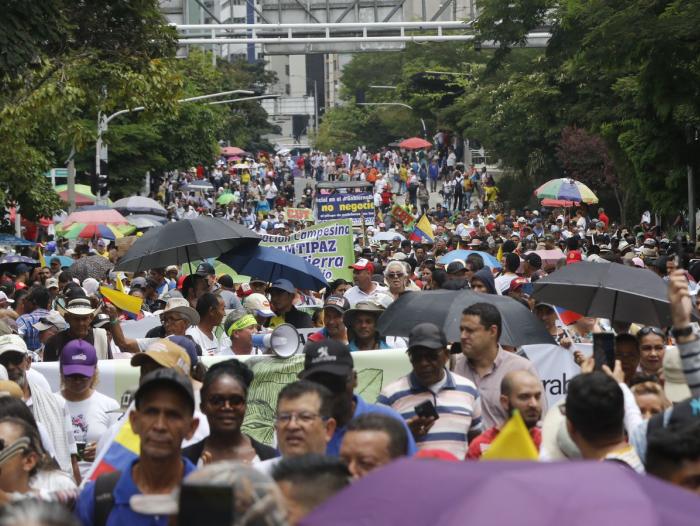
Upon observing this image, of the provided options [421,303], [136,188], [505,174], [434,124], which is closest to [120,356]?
[421,303]

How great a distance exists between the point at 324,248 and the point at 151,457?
11422mm

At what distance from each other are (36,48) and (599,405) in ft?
38.2

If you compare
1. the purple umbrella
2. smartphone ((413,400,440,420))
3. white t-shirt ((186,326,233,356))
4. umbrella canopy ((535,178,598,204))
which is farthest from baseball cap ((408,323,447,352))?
umbrella canopy ((535,178,598,204))

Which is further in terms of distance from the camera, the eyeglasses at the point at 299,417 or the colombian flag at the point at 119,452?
the colombian flag at the point at 119,452

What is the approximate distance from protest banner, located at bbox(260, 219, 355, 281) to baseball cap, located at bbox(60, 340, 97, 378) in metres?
8.02

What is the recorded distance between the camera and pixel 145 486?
5.10m

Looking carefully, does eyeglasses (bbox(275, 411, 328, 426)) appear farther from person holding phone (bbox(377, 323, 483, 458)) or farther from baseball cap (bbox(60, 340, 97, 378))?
baseball cap (bbox(60, 340, 97, 378))

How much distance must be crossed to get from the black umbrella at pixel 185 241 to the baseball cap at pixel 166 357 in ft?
19.3

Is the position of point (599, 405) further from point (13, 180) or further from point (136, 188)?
point (136, 188)

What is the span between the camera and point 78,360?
8250 millimetres

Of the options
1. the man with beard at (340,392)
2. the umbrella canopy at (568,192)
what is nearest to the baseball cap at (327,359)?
the man with beard at (340,392)

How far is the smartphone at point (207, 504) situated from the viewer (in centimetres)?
321

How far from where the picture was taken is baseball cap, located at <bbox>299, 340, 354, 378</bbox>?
21.4 feet

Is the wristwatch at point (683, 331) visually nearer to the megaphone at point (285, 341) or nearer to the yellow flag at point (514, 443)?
the yellow flag at point (514, 443)
